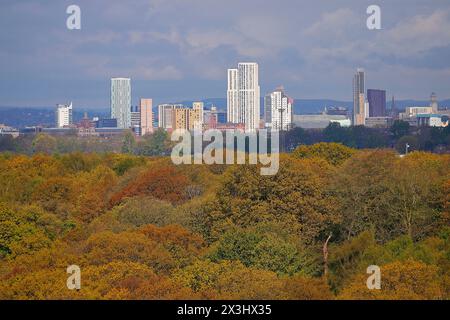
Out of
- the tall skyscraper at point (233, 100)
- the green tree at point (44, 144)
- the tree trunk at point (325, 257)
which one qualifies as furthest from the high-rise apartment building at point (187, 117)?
the tree trunk at point (325, 257)

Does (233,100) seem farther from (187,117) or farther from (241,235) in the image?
(241,235)

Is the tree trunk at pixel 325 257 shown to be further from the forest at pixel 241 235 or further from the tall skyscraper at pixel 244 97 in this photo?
the tall skyscraper at pixel 244 97

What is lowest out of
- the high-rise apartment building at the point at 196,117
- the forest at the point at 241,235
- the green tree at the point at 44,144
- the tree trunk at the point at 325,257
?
the tree trunk at the point at 325,257

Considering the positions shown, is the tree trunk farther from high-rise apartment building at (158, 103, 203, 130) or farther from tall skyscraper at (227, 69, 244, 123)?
tall skyscraper at (227, 69, 244, 123)

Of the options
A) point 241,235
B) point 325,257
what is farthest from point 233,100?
point 241,235

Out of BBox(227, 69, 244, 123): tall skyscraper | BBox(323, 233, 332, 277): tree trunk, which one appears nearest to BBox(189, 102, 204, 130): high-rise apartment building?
BBox(227, 69, 244, 123): tall skyscraper

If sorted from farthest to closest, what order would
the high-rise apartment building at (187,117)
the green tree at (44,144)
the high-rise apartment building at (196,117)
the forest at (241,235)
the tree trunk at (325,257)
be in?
1. the high-rise apartment building at (187,117)
2. the high-rise apartment building at (196,117)
3. the green tree at (44,144)
4. the tree trunk at (325,257)
5. the forest at (241,235)
